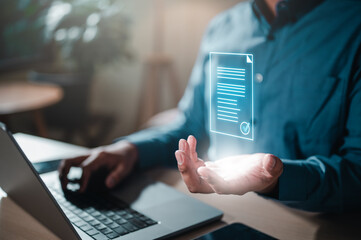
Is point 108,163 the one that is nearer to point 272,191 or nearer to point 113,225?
point 113,225

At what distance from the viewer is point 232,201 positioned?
0.68m

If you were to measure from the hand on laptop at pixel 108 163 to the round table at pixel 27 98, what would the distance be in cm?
127

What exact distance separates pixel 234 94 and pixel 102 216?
286 mm

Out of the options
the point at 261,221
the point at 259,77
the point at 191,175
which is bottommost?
the point at 261,221

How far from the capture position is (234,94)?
486mm

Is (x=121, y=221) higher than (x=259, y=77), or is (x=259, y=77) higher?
(x=259, y=77)

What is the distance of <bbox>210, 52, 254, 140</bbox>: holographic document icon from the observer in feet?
1.56

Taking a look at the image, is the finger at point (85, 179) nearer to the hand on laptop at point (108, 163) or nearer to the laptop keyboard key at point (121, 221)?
the hand on laptop at point (108, 163)

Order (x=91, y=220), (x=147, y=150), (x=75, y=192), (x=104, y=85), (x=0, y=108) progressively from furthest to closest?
1. (x=104, y=85)
2. (x=0, y=108)
3. (x=147, y=150)
4. (x=75, y=192)
5. (x=91, y=220)

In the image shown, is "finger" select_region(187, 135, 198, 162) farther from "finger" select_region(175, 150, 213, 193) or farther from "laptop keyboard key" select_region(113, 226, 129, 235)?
"laptop keyboard key" select_region(113, 226, 129, 235)

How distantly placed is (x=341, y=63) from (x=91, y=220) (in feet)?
1.68

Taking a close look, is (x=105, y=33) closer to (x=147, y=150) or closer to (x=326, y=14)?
(x=147, y=150)

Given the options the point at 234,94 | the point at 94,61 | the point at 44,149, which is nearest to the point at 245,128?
the point at 234,94

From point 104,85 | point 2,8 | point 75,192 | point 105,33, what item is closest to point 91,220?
point 75,192
